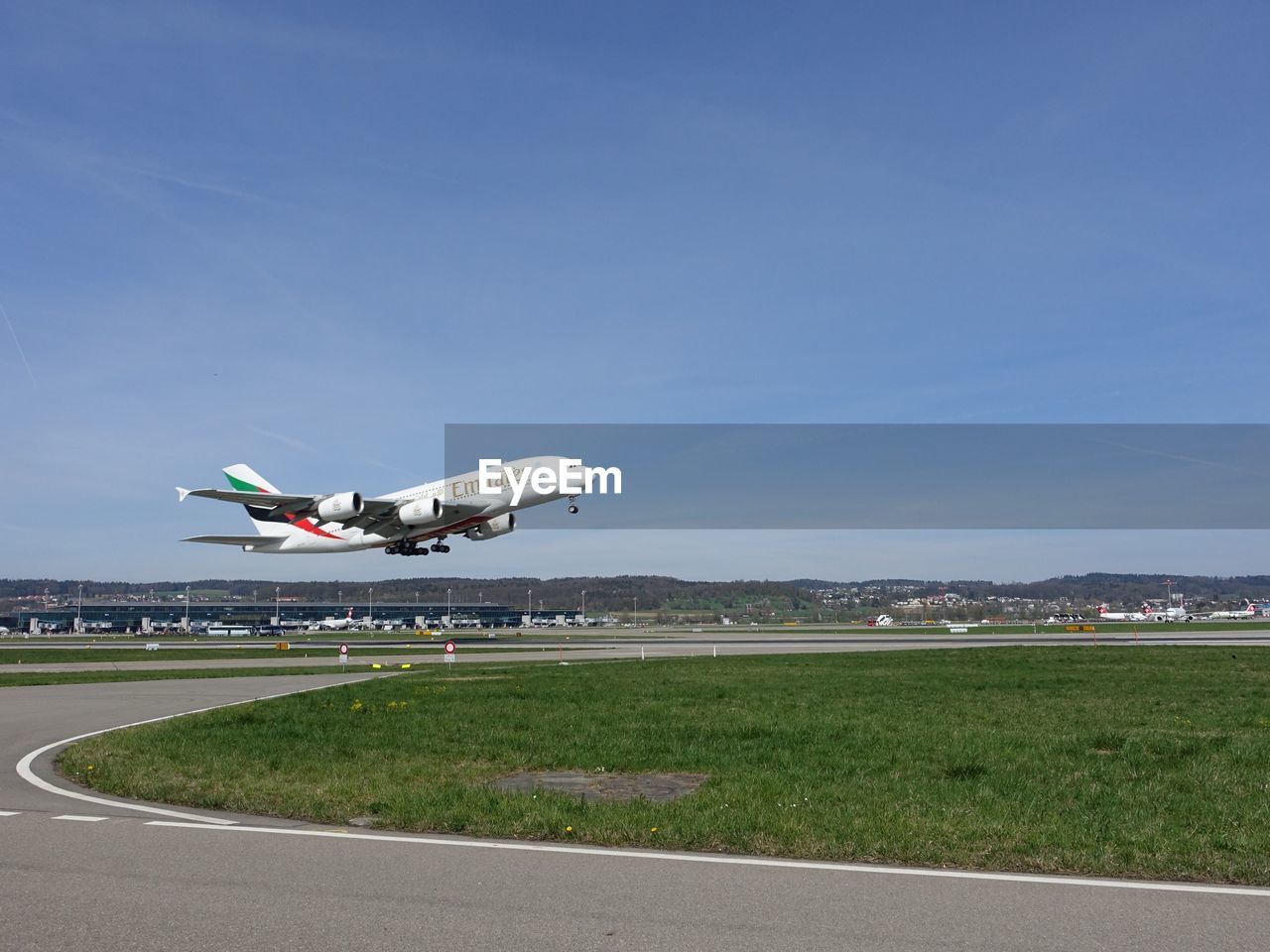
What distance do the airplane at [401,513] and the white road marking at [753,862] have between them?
38000 mm

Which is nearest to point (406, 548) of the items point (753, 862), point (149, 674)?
point (149, 674)

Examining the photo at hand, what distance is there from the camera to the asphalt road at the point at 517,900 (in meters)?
6.48

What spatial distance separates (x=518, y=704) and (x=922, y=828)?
13.8 meters

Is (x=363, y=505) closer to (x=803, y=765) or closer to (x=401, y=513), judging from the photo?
(x=401, y=513)

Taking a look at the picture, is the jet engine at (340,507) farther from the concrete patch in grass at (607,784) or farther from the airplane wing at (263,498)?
the concrete patch in grass at (607,784)

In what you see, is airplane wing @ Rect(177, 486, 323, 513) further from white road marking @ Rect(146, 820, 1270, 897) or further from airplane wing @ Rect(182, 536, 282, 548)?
white road marking @ Rect(146, 820, 1270, 897)

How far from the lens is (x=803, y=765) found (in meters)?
13.5

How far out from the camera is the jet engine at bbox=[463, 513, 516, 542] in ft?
182

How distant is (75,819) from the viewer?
34.8ft

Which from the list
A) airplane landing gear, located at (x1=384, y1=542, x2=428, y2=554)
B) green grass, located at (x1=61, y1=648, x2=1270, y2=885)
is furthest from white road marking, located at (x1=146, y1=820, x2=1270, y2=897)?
airplane landing gear, located at (x1=384, y1=542, x2=428, y2=554)

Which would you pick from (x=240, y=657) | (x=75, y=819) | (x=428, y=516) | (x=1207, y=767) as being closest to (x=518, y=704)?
(x=75, y=819)

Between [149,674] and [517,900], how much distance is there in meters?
34.5

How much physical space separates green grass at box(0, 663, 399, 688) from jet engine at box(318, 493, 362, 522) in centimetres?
990

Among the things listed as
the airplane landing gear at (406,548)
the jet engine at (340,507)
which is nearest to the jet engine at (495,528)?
the airplane landing gear at (406,548)
